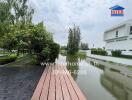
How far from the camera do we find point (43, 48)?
1282 centimetres

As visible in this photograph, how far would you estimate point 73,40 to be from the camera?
3753 centimetres

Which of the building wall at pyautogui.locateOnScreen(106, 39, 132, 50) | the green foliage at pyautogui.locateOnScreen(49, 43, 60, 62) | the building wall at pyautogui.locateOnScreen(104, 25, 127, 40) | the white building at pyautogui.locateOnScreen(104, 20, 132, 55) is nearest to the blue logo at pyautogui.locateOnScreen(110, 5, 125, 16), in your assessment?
the white building at pyautogui.locateOnScreen(104, 20, 132, 55)

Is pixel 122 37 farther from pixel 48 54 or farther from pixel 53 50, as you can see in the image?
pixel 48 54

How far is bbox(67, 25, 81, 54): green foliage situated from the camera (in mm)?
36969

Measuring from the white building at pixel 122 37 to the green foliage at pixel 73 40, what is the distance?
23.8ft

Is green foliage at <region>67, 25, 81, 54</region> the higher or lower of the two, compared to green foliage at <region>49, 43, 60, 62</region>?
higher

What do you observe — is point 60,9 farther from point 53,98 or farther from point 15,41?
point 53,98

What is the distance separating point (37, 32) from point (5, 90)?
7582mm

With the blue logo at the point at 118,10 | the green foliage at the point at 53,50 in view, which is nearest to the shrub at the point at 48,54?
the green foliage at the point at 53,50

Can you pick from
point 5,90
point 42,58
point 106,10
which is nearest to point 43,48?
point 42,58

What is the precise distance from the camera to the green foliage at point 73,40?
36969 millimetres

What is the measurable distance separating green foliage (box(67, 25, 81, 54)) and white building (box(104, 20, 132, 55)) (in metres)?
7.26

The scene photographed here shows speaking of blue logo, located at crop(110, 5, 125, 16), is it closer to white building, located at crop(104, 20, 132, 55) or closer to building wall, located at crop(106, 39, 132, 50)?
white building, located at crop(104, 20, 132, 55)

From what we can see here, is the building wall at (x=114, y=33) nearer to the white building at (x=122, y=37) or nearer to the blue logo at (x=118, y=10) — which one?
the white building at (x=122, y=37)
